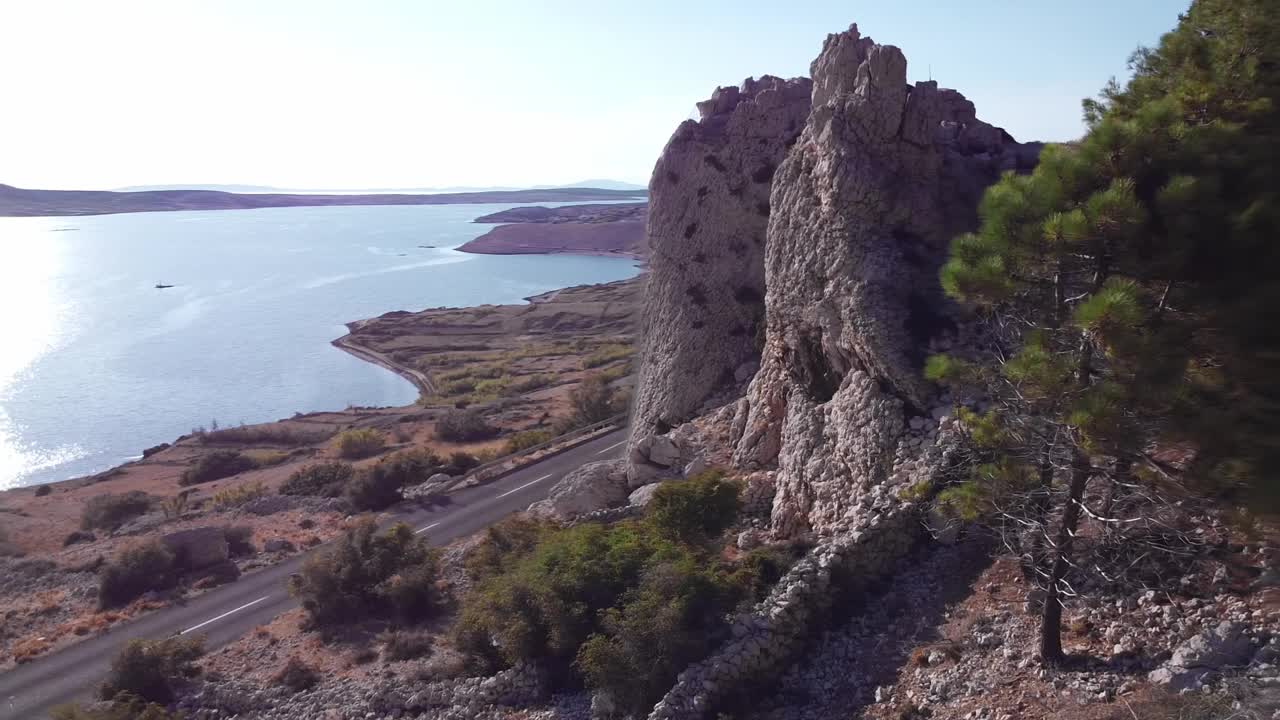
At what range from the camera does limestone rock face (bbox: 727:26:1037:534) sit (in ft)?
38.7

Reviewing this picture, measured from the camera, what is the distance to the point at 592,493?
18.0 metres

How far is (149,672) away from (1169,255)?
14.8 meters

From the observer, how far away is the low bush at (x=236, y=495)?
26047 mm

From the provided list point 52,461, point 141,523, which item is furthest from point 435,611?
point 52,461

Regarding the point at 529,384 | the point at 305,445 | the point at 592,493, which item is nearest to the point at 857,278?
the point at 592,493

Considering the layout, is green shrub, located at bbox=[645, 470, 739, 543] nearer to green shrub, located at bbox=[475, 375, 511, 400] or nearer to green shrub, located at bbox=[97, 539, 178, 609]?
green shrub, located at bbox=[97, 539, 178, 609]

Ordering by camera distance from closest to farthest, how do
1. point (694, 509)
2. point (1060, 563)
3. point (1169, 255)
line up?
point (1169, 255)
point (1060, 563)
point (694, 509)

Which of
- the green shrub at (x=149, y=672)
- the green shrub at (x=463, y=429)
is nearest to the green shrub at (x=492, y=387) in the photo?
the green shrub at (x=463, y=429)

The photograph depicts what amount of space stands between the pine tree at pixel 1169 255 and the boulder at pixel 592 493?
12.2 meters

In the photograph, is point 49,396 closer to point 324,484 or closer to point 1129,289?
point 324,484

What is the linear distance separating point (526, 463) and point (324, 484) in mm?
6657

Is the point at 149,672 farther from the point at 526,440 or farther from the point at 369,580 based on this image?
the point at 526,440

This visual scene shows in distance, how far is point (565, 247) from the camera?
491 ft

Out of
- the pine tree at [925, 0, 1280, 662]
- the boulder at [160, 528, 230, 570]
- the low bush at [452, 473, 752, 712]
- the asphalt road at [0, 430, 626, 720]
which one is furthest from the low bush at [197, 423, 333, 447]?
the pine tree at [925, 0, 1280, 662]
